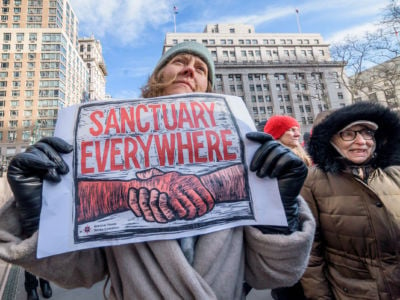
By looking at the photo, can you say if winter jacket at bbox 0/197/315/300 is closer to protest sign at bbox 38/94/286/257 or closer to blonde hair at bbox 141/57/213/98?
protest sign at bbox 38/94/286/257

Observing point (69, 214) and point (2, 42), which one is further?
point (2, 42)

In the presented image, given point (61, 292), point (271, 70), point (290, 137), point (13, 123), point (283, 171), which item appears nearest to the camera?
point (283, 171)

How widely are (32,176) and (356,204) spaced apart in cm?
179

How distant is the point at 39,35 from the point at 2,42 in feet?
26.5

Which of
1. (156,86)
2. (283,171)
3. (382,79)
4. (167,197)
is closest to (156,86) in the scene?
(156,86)

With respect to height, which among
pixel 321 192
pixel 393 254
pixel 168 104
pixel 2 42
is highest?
pixel 2 42

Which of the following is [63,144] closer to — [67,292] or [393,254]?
[393,254]

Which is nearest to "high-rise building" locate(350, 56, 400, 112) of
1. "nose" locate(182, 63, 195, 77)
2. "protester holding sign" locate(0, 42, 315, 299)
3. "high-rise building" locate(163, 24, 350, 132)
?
"nose" locate(182, 63, 195, 77)

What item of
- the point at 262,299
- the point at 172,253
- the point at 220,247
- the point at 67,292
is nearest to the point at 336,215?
the point at 220,247

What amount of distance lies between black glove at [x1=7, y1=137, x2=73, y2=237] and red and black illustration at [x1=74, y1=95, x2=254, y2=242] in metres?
0.07

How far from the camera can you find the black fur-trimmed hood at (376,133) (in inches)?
59.9

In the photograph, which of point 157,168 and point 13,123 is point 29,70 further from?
point 157,168

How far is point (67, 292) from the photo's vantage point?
331 cm

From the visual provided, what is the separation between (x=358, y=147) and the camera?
4.95 feet
